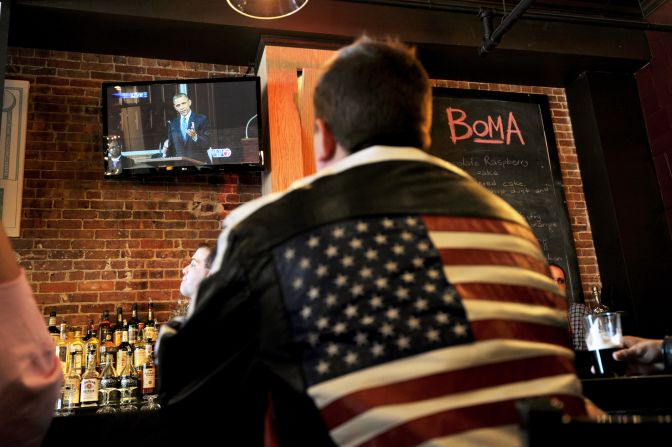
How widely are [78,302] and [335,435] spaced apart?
366 centimetres

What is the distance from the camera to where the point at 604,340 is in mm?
2014

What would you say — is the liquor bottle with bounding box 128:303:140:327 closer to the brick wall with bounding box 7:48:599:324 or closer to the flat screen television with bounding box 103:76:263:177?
the brick wall with bounding box 7:48:599:324

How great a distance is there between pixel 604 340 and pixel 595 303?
11.0 feet

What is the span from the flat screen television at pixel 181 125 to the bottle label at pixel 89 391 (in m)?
1.41

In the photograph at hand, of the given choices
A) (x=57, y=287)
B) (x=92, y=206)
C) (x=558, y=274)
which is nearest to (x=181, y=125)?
(x=92, y=206)

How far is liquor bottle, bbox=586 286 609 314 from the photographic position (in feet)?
16.1

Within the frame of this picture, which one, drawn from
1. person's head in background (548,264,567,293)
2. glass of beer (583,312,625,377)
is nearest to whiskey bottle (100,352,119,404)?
glass of beer (583,312,625,377)

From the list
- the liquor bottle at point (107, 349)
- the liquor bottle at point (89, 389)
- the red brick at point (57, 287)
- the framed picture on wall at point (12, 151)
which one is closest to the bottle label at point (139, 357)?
the liquor bottle at point (107, 349)

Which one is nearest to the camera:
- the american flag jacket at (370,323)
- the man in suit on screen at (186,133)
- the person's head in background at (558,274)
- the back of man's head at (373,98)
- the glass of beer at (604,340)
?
the american flag jacket at (370,323)

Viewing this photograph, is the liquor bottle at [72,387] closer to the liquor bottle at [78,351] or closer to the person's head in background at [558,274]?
the liquor bottle at [78,351]

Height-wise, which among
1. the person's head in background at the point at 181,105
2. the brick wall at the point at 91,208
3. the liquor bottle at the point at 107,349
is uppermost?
the person's head in background at the point at 181,105

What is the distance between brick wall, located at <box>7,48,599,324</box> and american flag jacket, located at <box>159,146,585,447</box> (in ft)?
11.1

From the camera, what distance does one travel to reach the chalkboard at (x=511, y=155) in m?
5.26

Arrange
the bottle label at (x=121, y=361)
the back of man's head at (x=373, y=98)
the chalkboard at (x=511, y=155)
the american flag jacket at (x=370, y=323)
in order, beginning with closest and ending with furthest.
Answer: the american flag jacket at (x=370, y=323) < the back of man's head at (x=373, y=98) < the bottle label at (x=121, y=361) < the chalkboard at (x=511, y=155)
